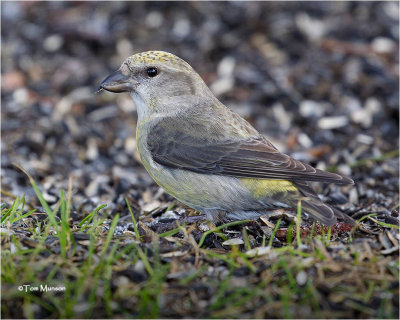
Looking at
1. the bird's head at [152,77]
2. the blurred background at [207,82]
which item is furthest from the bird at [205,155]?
the blurred background at [207,82]

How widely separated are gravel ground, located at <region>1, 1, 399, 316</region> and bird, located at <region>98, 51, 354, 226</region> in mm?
817

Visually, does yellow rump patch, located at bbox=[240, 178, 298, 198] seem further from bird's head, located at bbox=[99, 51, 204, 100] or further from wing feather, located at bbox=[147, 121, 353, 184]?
bird's head, located at bbox=[99, 51, 204, 100]

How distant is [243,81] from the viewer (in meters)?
9.06

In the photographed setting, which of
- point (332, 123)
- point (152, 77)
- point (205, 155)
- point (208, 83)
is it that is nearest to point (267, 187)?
point (205, 155)

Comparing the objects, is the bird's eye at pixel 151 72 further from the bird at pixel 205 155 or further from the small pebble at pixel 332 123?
the small pebble at pixel 332 123

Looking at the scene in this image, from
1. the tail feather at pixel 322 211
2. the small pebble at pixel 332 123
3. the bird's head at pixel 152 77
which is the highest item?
the bird's head at pixel 152 77

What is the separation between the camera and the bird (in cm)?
489

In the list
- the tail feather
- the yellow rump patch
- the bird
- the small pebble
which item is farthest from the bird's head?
the small pebble

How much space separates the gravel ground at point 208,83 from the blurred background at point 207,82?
0.02 meters

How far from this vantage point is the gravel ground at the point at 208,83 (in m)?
7.11

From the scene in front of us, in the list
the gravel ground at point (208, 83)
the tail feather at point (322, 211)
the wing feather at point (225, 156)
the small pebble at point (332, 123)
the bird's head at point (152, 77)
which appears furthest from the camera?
the small pebble at point (332, 123)

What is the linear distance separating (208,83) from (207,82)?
0.11 feet

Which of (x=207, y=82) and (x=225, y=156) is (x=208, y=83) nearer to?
(x=207, y=82)

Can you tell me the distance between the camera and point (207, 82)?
9.00 meters
